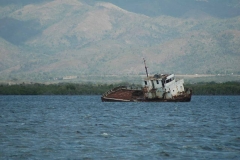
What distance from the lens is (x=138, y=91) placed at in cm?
11469

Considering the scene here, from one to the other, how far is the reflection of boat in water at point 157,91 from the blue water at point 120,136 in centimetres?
1932

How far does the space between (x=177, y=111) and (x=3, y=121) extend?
82.0 feet

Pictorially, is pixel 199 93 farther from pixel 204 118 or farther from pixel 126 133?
pixel 126 133

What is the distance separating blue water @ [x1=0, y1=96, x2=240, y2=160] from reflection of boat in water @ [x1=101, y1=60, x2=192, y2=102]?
19.3 meters

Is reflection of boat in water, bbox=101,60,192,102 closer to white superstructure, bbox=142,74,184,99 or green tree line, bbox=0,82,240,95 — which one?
white superstructure, bbox=142,74,184,99

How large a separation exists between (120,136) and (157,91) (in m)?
47.7

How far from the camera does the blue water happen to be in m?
51.6

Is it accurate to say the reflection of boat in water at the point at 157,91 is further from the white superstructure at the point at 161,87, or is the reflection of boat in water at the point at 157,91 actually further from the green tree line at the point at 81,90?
the green tree line at the point at 81,90

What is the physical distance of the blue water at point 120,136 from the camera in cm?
5162

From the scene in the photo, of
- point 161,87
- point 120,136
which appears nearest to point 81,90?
point 161,87

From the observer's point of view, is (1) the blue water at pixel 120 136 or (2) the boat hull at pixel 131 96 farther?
(2) the boat hull at pixel 131 96

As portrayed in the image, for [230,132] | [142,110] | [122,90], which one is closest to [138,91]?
[122,90]

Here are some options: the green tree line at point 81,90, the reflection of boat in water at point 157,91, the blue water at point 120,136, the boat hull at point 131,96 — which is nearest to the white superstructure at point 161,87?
the reflection of boat in water at point 157,91

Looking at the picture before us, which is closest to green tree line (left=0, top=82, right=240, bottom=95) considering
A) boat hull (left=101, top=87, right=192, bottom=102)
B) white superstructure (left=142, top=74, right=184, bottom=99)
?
boat hull (left=101, top=87, right=192, bottom=102)
